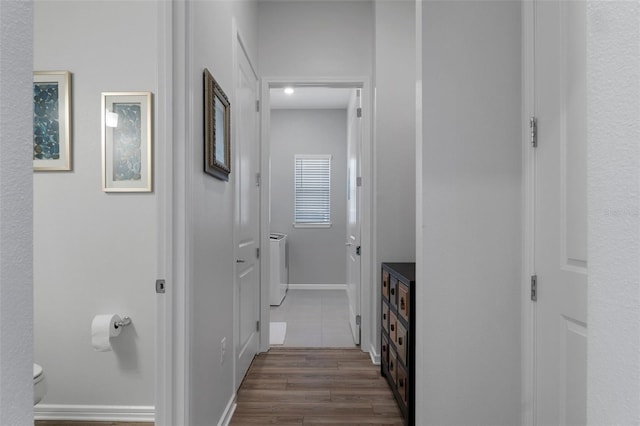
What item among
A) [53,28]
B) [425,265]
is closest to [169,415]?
[425,265]

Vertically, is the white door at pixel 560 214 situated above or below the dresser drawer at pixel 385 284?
above

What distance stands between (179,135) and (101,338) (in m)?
1.34

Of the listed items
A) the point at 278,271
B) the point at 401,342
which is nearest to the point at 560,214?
the point at 401,342

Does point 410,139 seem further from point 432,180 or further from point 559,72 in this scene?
point 559,72

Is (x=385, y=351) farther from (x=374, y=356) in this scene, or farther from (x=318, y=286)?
(x=318, y=286)

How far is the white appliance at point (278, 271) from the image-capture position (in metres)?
5.48

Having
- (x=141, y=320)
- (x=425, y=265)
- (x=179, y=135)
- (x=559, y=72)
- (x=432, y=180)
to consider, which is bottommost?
(x=141, y=320)

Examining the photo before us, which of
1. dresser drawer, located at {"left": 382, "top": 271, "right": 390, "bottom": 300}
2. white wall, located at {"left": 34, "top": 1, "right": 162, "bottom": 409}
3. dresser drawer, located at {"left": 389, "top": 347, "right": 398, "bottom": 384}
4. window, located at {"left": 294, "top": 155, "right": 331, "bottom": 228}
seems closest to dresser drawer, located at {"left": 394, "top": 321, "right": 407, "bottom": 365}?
dresser drawer, located at {"left": 389, "top": 347, "right": 398, "bottom": 384}

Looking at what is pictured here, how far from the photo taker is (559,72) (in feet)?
4.65

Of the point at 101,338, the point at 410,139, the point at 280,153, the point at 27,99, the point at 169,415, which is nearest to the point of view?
the point at 27,99

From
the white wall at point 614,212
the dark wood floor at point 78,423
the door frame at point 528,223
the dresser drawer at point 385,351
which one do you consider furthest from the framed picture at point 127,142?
the white wall at point 614,212

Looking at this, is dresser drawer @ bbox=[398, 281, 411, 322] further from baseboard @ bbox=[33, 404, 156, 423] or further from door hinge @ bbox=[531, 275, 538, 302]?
baseboard @ bbox=[33, 404, 156, 423]

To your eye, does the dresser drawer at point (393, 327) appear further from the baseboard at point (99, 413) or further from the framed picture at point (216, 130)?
the baseboard at point (99, 413)

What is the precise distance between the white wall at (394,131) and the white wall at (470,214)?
1.60 metres
